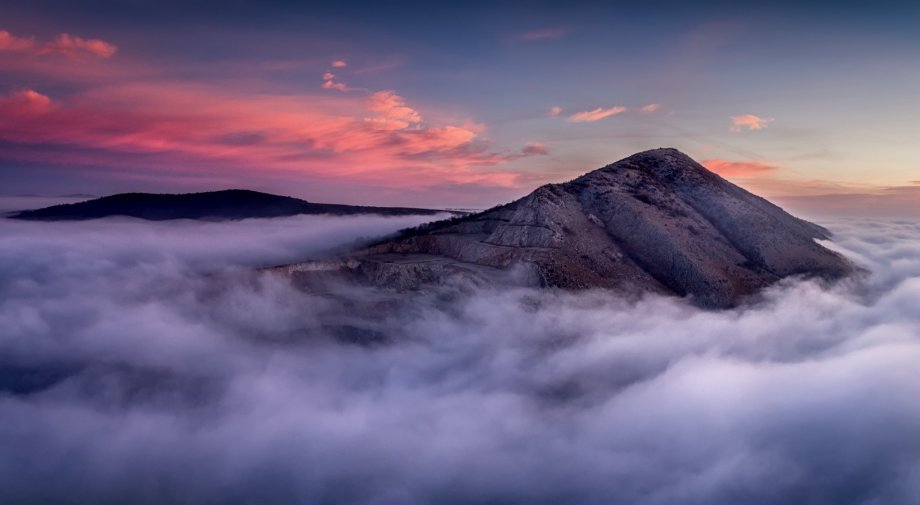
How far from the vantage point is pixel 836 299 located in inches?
6540

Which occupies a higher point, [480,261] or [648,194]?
[648,194]

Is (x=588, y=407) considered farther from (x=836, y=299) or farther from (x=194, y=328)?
(x=194, y=328)

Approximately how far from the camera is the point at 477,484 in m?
122

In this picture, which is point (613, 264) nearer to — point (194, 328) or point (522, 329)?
point (522, 329)

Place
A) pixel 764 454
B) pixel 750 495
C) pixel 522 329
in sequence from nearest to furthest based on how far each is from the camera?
pixel 750 495, pixel 764 454, pixel 522 329

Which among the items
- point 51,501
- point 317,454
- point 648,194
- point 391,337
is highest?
point 648,194

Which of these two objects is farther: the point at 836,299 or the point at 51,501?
the point at 836,299

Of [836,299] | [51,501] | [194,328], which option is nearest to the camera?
[51,501]

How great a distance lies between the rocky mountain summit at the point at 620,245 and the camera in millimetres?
150375

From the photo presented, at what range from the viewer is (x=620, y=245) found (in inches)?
6388

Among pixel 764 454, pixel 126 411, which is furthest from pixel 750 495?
pixel 126 411

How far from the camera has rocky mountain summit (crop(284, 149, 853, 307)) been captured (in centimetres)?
15038

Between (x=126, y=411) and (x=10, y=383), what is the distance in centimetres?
5002

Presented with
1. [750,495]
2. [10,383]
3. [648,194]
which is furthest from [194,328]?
[750,495]
